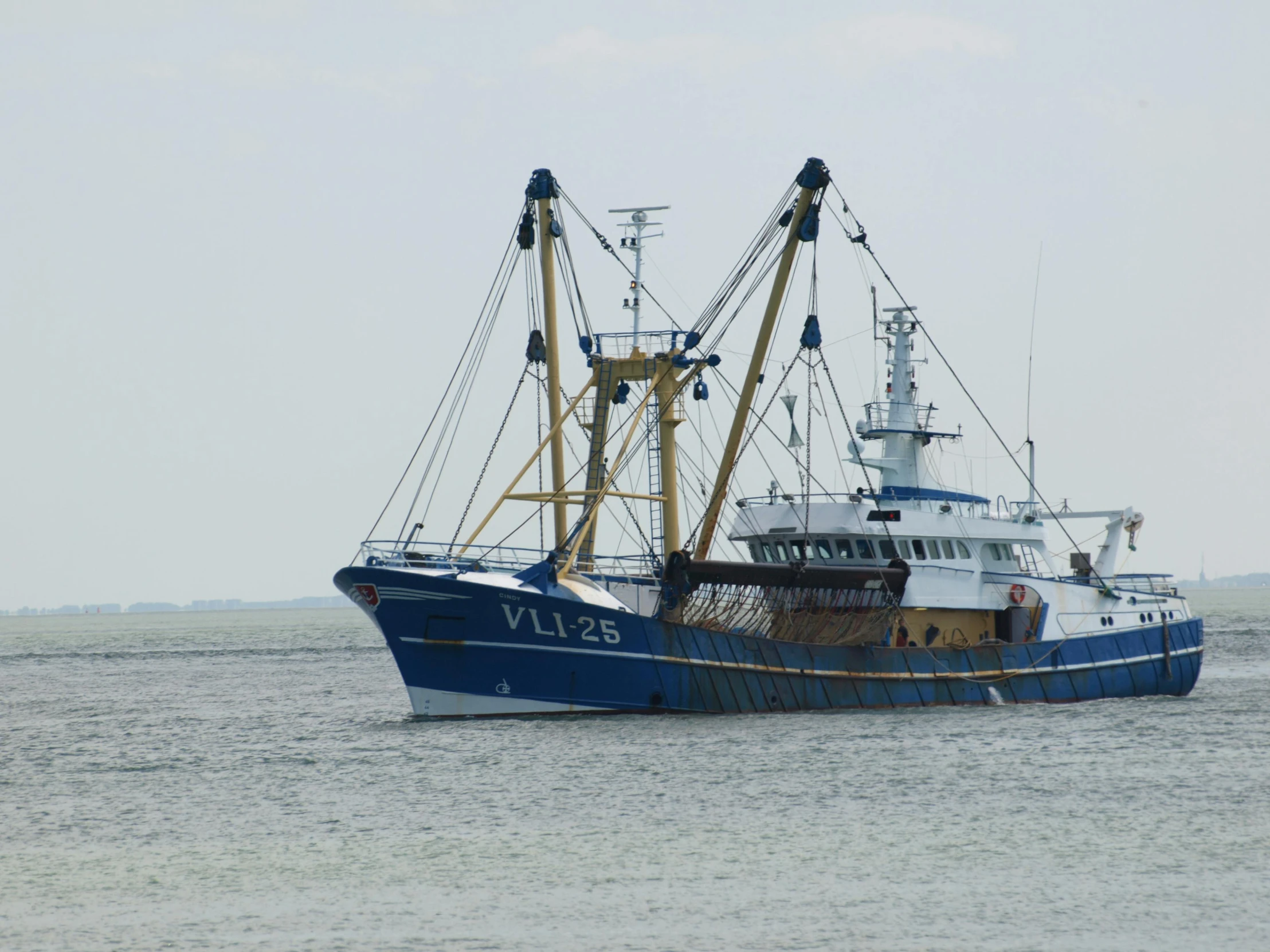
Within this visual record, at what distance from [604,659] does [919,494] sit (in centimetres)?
1195

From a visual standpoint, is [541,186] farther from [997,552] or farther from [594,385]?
[997,552]

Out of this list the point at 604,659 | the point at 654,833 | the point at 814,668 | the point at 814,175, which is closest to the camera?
the point at 654,833

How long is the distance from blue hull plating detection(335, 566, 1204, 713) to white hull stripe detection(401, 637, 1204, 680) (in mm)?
32

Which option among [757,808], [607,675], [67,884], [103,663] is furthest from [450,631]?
[103,663]

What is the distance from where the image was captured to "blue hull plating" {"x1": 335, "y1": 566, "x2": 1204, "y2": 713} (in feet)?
111

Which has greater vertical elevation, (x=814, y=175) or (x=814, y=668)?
(x=814, y=175)

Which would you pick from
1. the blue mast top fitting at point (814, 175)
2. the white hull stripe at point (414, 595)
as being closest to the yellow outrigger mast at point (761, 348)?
the blue mast top fitting at point (814, 175)

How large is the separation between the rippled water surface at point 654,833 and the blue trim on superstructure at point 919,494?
21.1 feet

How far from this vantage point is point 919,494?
4206cm

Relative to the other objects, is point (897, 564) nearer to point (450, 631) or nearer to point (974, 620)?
point (974, 620)

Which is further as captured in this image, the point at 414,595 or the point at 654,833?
the point at 414,595

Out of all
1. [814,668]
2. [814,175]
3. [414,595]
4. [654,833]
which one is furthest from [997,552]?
[654,833]

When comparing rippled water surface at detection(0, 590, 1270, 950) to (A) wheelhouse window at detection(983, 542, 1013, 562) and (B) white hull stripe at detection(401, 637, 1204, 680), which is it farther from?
(A) wheelhouse window at detection(983, 542, 1013, 562)

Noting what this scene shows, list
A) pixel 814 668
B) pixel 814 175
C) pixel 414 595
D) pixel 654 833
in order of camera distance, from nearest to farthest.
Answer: pixel 654 833 < pixel 414 595 < pixel 814 668 < pixel 814 175
